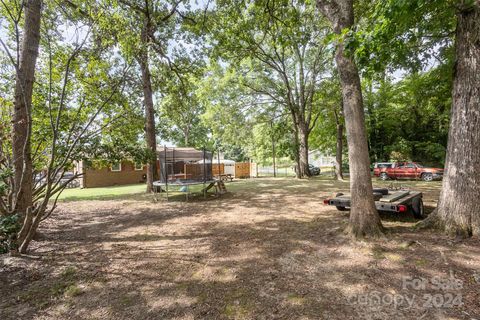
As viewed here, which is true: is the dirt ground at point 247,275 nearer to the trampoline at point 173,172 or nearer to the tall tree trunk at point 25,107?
the tall tree trunk at point 25,107

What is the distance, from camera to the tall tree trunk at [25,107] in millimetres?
4273

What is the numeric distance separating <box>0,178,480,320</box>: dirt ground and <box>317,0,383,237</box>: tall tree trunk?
0.38 meters

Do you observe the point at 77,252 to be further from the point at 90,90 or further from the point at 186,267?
the point at 90,90

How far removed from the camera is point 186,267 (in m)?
3.45

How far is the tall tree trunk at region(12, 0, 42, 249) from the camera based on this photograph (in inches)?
168

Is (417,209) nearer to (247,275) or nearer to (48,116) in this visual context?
(247,275)

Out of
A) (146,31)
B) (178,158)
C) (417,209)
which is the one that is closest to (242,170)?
(178,158)

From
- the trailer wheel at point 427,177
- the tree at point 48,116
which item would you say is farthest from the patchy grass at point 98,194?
the trailer wheel at point 427,177

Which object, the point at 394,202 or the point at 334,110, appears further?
the point at 334,110

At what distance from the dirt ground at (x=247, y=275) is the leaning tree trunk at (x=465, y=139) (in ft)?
1.54

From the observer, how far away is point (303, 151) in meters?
18.9

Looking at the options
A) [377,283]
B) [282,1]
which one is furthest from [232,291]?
[282,1]

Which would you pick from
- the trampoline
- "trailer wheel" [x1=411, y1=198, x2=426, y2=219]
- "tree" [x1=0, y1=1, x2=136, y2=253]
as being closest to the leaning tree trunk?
"trailer wheel" [x1=411, y1=198, x2=426, y2=219]

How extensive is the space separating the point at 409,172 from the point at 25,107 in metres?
20.4
